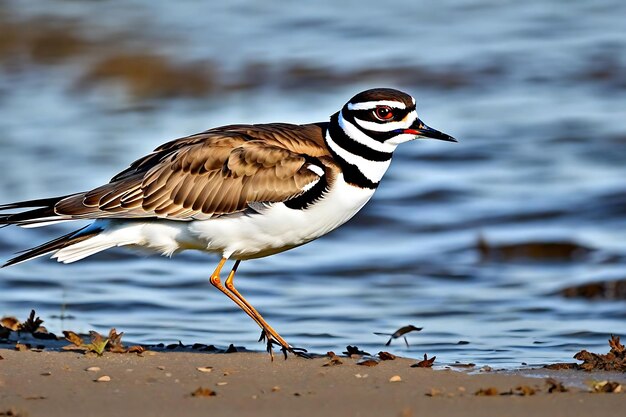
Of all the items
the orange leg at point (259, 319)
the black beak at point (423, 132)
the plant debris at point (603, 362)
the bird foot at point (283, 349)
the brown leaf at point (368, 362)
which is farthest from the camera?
the black beak at point (423, 132)

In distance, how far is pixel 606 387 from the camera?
6035mm

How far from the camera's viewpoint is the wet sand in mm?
5801

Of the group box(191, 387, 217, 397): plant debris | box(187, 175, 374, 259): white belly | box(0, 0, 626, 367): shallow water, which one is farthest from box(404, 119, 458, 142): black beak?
box(191, 387, 217, 397): plant debris

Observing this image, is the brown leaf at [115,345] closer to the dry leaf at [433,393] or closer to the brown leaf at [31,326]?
the brown leaf at [31,326]

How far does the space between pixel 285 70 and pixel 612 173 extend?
6.71 m

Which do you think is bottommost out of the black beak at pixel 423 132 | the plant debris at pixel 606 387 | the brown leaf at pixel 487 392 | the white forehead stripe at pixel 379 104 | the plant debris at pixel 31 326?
the plant debris at pixel 606 387

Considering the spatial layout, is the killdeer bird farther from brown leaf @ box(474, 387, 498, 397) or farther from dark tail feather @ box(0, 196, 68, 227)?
brown leaf @ box(474, 387, 498, 397)

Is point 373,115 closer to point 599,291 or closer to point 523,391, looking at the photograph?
point 523,391

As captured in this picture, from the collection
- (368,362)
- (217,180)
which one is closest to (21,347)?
(217,180)

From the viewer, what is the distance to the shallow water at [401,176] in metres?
9.04

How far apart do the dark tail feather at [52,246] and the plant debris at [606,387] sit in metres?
3.30

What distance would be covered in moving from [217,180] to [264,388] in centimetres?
183

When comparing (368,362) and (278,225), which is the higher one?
(278,225)

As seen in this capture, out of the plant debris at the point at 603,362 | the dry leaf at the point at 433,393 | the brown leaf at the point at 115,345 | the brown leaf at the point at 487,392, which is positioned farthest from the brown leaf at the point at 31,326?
the plant debris at the point at 603,362
